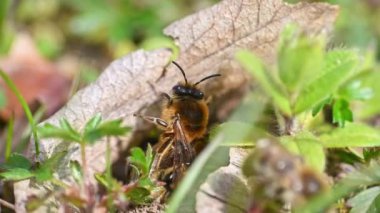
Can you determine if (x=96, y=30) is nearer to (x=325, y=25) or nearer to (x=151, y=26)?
(x=151, y=26)

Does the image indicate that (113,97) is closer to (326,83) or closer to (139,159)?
(139,159)

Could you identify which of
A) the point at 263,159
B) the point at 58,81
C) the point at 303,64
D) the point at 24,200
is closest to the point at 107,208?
the point at 24,200

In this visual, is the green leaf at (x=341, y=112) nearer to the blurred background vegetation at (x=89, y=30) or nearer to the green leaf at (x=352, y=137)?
the green leaf at (x=352, y=137)

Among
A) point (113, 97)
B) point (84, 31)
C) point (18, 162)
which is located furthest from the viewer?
point (84, 31)

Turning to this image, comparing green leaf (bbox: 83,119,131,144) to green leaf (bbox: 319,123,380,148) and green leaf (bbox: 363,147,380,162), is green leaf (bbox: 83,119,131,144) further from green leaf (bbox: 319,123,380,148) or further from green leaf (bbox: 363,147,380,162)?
green leaf (bbox: 363,147,380,162)

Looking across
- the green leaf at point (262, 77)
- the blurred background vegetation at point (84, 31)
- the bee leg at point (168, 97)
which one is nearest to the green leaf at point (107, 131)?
the green leaf at point (262, 77)

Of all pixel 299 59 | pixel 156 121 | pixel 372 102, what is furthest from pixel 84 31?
pixel 299 59
